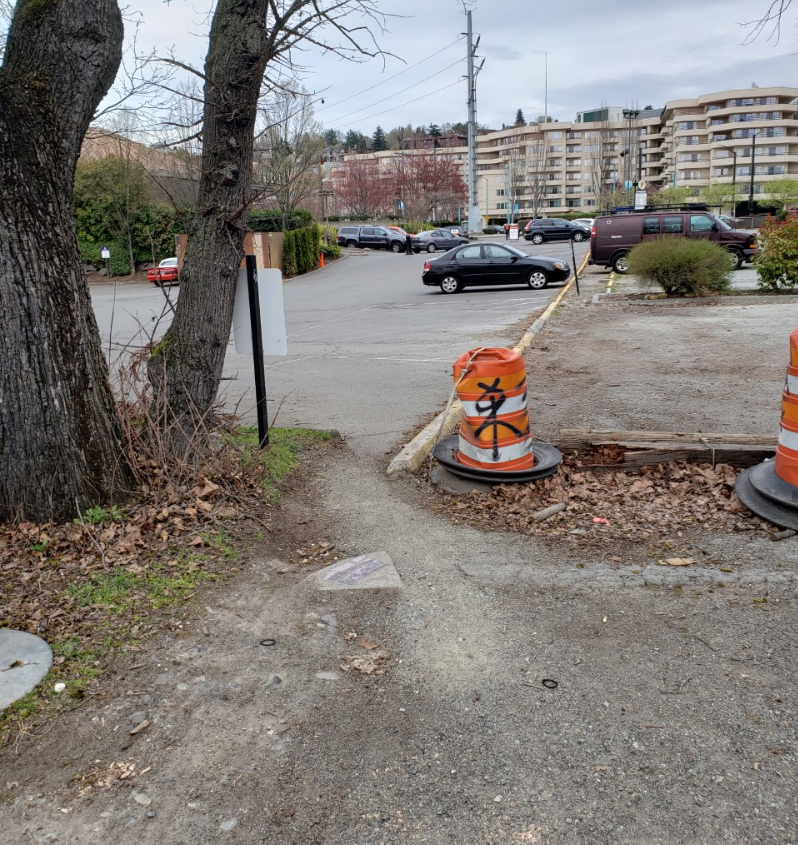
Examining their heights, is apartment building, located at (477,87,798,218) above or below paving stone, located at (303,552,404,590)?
above

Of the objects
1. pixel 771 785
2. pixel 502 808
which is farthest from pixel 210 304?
pixel 771 785

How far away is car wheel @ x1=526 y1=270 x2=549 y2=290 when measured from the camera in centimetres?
2533

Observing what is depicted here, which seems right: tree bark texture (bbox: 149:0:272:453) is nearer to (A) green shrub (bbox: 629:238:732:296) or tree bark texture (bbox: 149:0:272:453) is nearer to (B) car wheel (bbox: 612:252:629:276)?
(A) green shrub (bbox: 629:238:732:296)

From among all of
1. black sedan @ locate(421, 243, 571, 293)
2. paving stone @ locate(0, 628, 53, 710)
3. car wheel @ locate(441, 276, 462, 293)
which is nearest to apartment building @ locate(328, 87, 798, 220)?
black sedan @ locate(421, 243, 571, 293)

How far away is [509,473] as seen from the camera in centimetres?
589

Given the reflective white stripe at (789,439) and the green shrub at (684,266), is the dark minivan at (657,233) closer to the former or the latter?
the green shrub at (684,266)

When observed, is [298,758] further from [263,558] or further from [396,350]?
[396,350]

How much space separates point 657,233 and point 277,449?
22.5 meters

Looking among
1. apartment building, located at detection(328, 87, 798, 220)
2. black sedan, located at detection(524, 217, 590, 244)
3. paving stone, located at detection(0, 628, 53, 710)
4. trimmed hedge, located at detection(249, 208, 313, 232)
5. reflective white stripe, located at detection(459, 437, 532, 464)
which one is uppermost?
apartment building, located at detection(328, 87, 798, 220)

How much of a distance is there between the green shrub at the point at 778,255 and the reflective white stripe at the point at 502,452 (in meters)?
15.8

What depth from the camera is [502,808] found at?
8.93 ft

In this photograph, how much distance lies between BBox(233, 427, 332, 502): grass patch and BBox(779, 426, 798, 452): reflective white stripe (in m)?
3.48

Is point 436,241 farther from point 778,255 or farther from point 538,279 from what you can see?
point 778,255

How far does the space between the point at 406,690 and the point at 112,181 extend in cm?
4524
